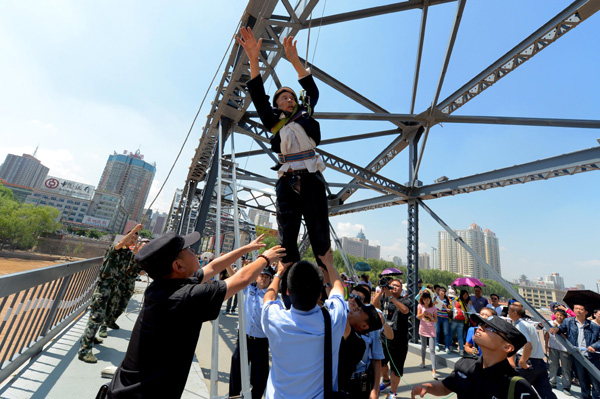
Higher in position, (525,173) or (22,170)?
(22,170)

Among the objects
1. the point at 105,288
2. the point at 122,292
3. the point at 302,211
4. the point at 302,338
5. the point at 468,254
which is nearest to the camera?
the point at 302,338

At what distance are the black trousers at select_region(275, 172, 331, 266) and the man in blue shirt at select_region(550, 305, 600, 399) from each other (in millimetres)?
7268

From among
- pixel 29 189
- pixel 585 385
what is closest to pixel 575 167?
pixel 585 385

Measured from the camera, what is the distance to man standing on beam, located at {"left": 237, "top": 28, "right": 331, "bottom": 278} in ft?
8.11

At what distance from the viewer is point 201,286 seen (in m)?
1.64

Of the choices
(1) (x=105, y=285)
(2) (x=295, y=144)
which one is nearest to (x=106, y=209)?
(1) (x=105, y=285)

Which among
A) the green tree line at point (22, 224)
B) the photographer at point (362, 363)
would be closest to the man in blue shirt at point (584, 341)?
the photographer at point (362, 363)

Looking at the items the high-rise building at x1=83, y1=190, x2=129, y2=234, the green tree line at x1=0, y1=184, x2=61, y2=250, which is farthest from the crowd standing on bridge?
the high-rise building at x1=83, y1=190, x2=129, y2=234

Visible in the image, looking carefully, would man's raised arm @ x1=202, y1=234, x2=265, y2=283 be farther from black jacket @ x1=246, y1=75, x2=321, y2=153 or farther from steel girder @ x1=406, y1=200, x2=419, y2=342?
steel girder @ x1=406, y1=200, x2=419, y2=342

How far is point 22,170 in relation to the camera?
122 meters

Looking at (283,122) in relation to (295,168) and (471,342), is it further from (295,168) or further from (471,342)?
(471,342)

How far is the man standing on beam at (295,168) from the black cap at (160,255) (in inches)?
38.8

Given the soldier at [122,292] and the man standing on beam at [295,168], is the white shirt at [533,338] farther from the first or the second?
the soldier at [122,292]

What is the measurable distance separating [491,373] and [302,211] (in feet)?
7.11
